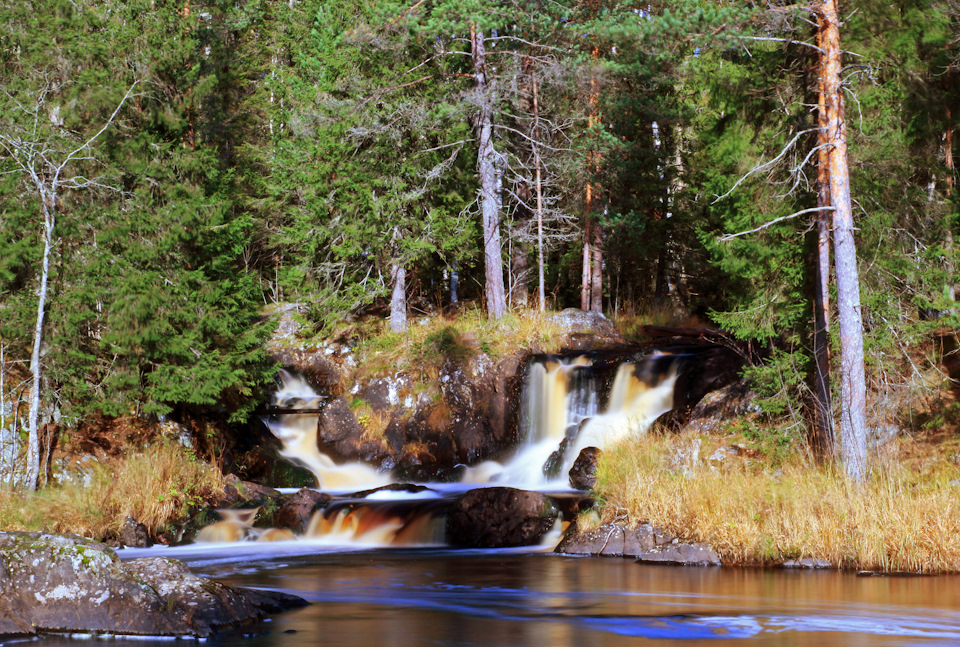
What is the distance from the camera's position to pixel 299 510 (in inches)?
630

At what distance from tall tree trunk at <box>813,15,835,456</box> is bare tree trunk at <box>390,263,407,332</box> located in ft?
37.5

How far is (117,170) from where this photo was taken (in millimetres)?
16828

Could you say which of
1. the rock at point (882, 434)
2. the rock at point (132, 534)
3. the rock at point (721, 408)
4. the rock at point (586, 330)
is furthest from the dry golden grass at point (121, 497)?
the rock at point (882, 434)

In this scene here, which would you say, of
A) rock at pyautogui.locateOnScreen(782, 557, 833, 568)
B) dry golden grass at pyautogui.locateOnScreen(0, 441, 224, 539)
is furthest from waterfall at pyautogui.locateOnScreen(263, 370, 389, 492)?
rock at pyautogui.locateOnScreen(782, 557, 833, 568)

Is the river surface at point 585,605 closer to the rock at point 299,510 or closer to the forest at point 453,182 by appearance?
the rock at point 299,510

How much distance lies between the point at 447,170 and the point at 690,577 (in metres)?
14.8

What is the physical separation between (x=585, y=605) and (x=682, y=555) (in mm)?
2508

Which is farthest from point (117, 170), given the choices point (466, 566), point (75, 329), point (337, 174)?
point (466, 566)

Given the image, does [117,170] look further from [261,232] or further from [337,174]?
[261,232]

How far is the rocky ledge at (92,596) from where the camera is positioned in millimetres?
8078

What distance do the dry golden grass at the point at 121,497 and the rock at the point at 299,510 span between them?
53.2 inches

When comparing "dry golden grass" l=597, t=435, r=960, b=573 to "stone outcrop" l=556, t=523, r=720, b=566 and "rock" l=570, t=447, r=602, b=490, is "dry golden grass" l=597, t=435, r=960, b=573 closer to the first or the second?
"stone outcrop" l=556, t=523, r=720, b=566

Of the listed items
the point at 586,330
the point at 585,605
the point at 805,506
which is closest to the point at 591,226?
the point at 586,330

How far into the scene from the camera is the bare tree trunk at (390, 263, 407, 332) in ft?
77.1
